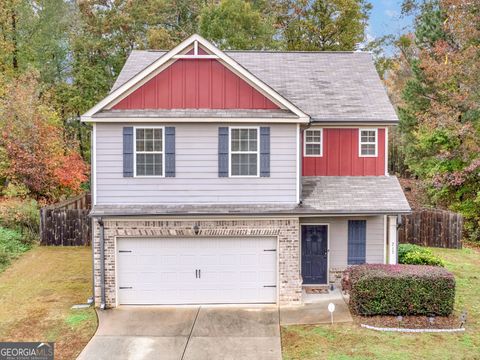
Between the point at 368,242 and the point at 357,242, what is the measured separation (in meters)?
0.35

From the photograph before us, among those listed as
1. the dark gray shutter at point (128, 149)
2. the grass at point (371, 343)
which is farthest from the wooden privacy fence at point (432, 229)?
the dark gray shutter at point (128, 149)

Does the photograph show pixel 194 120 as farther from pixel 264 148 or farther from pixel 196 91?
pixel 264 148

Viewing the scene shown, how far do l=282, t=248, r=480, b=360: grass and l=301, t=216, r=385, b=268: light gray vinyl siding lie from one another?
2.97 meters

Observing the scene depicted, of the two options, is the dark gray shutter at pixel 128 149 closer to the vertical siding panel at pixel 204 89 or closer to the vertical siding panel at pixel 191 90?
the vertical siding panel at pixel 191 90

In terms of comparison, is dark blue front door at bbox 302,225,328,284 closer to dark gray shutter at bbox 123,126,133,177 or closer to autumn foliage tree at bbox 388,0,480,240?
dark gray shutter at bbox 123,126,133,177

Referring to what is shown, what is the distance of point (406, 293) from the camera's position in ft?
37.4

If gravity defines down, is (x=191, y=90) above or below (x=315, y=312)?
above

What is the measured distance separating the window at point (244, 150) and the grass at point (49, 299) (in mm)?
5619

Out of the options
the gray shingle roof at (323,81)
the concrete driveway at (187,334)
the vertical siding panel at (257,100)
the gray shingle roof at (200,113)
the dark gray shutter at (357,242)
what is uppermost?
the gray shingle roof at (323,81)

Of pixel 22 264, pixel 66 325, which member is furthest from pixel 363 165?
pixel 22 264

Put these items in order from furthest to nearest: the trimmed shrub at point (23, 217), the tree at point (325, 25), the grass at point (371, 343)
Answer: the tree at point (325, 25), the trimmed shrub at point (23, 217), the grass at point (371, 343)

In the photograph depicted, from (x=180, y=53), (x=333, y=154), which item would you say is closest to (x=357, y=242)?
(x=333, y=154)

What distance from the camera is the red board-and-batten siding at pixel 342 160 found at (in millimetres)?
14656

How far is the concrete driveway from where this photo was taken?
9812 mm
